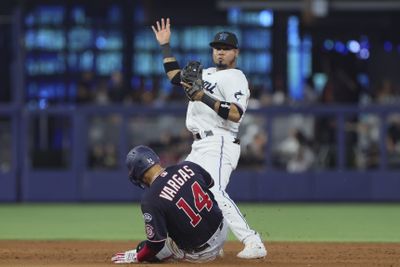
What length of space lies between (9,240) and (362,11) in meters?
9.98

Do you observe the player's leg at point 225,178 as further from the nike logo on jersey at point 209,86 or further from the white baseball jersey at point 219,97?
the nike logo on jersey at point 209,86

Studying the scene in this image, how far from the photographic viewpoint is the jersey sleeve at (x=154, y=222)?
7660 millimetres

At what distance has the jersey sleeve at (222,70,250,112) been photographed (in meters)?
8.45

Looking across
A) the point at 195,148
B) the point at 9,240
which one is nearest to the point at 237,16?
the point at 9,240

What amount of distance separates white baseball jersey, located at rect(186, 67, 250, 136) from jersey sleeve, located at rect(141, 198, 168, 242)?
1.13 metres

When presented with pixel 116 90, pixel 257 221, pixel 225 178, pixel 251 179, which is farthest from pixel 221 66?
pixel 116 90

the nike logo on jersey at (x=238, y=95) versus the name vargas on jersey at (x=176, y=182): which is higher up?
the nike logo on jersey at (x=238, y=95)

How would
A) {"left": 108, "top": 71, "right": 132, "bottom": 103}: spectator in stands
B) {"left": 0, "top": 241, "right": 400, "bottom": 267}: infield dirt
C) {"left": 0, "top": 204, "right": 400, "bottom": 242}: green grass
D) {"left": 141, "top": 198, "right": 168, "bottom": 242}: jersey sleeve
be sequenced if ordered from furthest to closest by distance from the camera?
{"left": 108, "top": 71, "right": 132, "bottom": 103}: spectator in stands < {"left": 0, "top": 204, "right": 400, "bottom": 242}: green grass < {"left": 0, "top": 241, "right": 400, "bottom": 267}: infield dirt < {"left": 141, "top": 198, "right": 168, "bottom": 242}: jersey sleeve

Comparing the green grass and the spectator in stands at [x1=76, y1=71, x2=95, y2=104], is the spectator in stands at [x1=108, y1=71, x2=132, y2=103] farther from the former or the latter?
the green grass

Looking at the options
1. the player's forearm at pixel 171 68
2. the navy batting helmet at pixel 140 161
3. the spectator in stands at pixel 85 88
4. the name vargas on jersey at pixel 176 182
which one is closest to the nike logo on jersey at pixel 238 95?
the player's forearm at pixel 171 68

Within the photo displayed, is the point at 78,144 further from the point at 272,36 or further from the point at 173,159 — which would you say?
the point at 272,36

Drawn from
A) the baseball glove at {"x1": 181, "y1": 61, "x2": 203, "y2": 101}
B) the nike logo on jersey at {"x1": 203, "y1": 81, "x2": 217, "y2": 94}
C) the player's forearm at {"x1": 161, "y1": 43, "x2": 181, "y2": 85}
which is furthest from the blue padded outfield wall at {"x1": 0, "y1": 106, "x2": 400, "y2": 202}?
the baseball glove at {"x1": 181, "y1": 61, "x2": 203, "y2": 101}

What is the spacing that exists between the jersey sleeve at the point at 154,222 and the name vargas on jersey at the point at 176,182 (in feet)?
0.37

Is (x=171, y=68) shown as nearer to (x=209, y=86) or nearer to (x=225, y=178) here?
(x=209, y=86)
